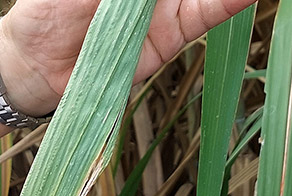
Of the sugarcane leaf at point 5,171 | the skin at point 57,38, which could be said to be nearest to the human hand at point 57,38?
the skin at point 57,38

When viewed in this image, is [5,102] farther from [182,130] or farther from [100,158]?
[182,130]

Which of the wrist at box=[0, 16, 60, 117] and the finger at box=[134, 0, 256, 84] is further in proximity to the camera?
the wrist at box=[0, 16, 60, 117]

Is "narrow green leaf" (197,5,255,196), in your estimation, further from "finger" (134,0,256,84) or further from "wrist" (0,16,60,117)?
"wrist" (0,16,60,117)

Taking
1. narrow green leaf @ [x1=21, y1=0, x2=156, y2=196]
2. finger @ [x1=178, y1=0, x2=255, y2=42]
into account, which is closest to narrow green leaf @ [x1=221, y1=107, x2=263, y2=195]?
finger @ [x1=178, y1=0, x2=255, y2=42]

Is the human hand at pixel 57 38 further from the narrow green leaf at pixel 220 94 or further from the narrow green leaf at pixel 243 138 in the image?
the narrow green leaf at pixel 243 138

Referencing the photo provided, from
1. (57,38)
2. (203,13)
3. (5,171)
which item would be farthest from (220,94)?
(5,171)

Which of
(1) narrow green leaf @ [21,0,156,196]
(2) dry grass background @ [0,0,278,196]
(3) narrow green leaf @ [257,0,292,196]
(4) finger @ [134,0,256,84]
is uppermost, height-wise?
(1) narrow green leaf @ [21,0,156,196]

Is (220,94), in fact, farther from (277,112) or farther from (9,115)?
(9,115)

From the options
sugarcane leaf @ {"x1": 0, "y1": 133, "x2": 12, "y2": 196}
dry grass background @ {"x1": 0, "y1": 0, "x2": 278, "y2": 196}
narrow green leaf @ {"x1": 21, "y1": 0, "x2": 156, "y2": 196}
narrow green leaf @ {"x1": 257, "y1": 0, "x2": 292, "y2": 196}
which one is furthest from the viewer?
dry grass background @ {"x1": 0, "y1": 0, "x2": 278, "y2": 196}
